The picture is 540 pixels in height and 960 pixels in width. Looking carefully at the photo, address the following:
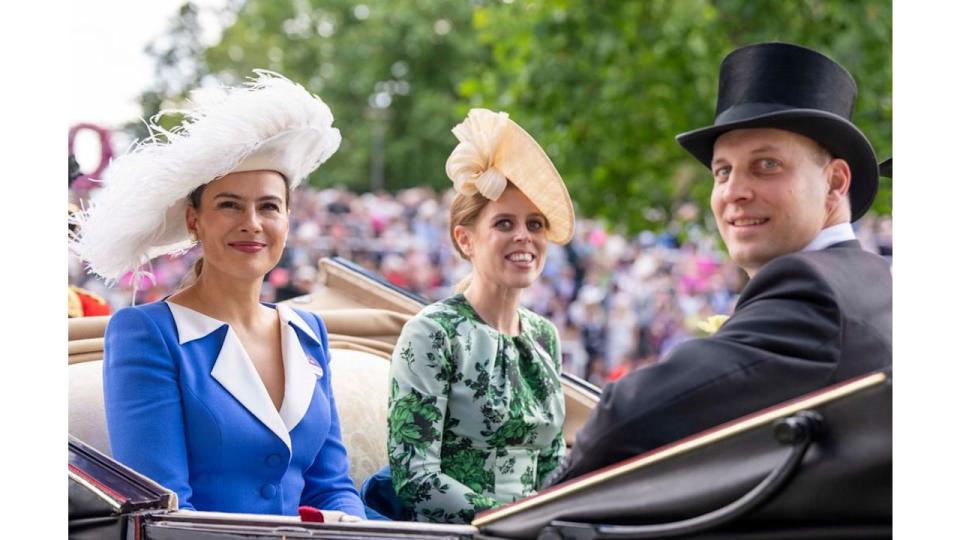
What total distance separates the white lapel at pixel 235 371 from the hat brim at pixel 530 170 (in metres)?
0.82

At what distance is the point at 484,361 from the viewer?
3119mm

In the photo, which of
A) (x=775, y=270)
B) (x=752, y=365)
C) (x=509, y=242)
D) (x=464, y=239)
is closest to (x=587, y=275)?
(x=464, y=239)

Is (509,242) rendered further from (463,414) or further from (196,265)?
(196,265)

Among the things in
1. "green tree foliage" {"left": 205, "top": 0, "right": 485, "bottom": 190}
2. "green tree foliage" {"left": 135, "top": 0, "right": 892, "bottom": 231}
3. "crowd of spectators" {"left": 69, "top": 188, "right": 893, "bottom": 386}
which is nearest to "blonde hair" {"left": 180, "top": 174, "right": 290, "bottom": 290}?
"green tree foliage" {"left": 135, "top": 0, "right": 892, "bottom": 231}

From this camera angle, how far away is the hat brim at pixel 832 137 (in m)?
2.37

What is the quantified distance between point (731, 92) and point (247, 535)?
1.32 m

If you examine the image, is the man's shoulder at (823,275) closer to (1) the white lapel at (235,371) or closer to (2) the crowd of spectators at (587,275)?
(1) the white lapel at (235,371)

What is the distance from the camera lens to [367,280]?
4.30 metres

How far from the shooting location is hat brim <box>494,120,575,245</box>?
3160 millimetres

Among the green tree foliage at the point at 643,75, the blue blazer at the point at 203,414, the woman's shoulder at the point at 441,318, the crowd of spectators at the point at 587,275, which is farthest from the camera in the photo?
the crowd of spectators at the point at 587,275

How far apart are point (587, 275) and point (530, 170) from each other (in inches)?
451

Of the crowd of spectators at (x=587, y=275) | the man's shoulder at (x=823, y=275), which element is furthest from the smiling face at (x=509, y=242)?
the crowd of spectators at (x=587, y=275)
